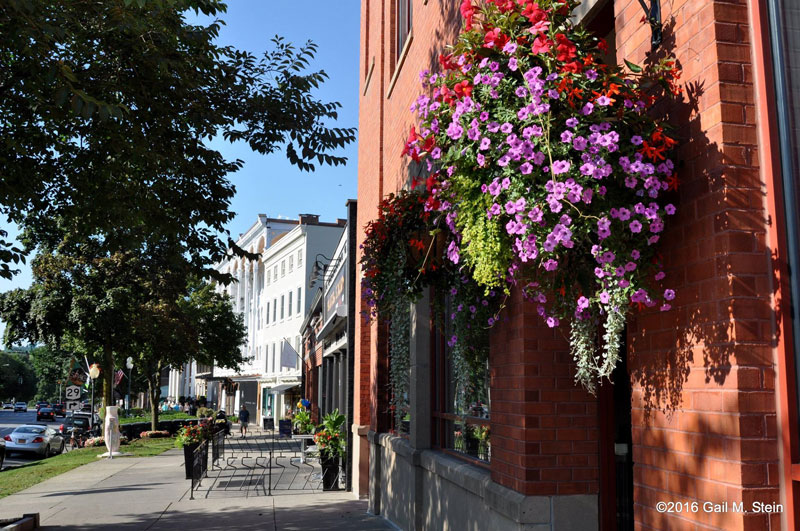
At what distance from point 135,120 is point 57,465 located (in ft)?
54.4

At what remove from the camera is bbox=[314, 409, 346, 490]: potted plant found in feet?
46.8

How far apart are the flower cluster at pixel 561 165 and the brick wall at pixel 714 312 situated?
124mm

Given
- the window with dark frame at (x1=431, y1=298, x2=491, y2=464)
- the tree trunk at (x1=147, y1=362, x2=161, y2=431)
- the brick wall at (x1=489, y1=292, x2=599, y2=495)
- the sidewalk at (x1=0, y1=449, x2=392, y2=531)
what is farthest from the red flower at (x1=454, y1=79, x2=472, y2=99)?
the tree trunk at (x1=147, y1=362, x2=161, y2=431)

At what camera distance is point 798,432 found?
8.87ft

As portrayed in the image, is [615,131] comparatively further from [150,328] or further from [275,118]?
[150,328]

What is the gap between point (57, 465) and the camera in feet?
71.6

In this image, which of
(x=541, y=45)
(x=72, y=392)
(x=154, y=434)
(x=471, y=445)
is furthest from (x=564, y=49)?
(x=154, y=434)

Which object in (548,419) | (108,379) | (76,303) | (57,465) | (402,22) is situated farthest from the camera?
(108,379)

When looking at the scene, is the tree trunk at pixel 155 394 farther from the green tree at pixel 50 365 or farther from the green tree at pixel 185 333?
the green tree at pixel 50 365

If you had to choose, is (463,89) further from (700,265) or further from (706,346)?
(706,346)

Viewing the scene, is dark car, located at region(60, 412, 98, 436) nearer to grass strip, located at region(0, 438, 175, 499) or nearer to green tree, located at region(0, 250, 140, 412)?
grass strip, located at region(0, 438, 175, 499)

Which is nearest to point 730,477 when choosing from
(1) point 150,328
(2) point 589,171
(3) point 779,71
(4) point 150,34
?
(2) point 589,171

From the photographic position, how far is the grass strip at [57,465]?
17.1 metres

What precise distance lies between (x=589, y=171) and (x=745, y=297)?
774mm
